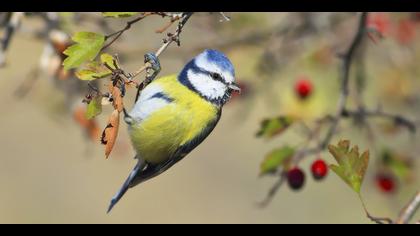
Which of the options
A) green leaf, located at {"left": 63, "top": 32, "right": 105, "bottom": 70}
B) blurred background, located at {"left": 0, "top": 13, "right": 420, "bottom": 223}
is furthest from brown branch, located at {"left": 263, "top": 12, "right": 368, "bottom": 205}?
green leaf, located at {"left": 63, "top": 32, "right": 105, "bottom": 70}

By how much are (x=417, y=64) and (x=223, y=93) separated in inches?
69.1

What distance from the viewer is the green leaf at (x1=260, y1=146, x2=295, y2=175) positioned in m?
2.63

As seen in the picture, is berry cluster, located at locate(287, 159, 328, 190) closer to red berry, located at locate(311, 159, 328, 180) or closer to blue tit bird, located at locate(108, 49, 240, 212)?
red berry, located at locate(311, 159, 328, 180)

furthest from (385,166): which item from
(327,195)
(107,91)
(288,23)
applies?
(327,195)

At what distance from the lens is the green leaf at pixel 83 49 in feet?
5.49

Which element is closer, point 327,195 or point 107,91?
point 107,91

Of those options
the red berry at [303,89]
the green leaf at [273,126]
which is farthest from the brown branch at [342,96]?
the red berry at [303,89]

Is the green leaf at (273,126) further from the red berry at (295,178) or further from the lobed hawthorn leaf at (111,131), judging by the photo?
the lobed hawthorn leaf at (111,131)

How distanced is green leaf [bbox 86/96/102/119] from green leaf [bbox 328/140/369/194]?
0.64 m

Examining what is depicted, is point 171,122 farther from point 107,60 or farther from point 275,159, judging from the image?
point 107,60

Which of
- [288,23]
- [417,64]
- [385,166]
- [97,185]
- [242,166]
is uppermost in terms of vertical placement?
[288,23]

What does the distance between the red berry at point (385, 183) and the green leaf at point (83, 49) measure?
6.11ft

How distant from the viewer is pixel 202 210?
280 inches
